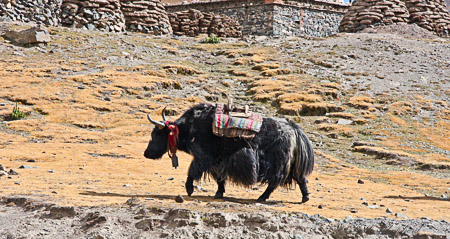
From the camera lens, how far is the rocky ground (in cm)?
487

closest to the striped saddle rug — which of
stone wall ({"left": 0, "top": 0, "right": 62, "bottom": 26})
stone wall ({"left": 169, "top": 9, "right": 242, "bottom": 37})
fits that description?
stone wall ({"left": 0, "top": 0, "right": 62, "bottom": 26})

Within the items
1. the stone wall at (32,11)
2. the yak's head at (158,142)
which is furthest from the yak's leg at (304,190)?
the stone wall at (32,11)

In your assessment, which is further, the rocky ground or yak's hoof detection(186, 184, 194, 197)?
yak's hoof detection(186, 184, 194, 197)

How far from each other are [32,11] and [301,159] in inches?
631

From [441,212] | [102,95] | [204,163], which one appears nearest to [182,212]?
[204,163]

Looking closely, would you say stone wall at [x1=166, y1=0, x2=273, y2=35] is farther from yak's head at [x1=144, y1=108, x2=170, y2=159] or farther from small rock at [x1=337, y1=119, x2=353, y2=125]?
yak's head at [x1=144, y1=108, x2=170, y2=159]

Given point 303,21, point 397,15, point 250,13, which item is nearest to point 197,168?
point 397,15

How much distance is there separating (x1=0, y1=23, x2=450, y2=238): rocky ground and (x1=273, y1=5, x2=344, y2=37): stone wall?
4.71 m

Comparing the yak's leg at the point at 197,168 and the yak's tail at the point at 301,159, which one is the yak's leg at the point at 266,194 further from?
the yak's leg at the point at 197,168

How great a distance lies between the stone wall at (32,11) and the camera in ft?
61.8

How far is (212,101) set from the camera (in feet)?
49.1

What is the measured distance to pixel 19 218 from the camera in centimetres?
498

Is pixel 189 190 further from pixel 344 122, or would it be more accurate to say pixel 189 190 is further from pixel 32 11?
pixel 32 11

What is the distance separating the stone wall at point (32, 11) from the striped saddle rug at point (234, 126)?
1528 centimetres
